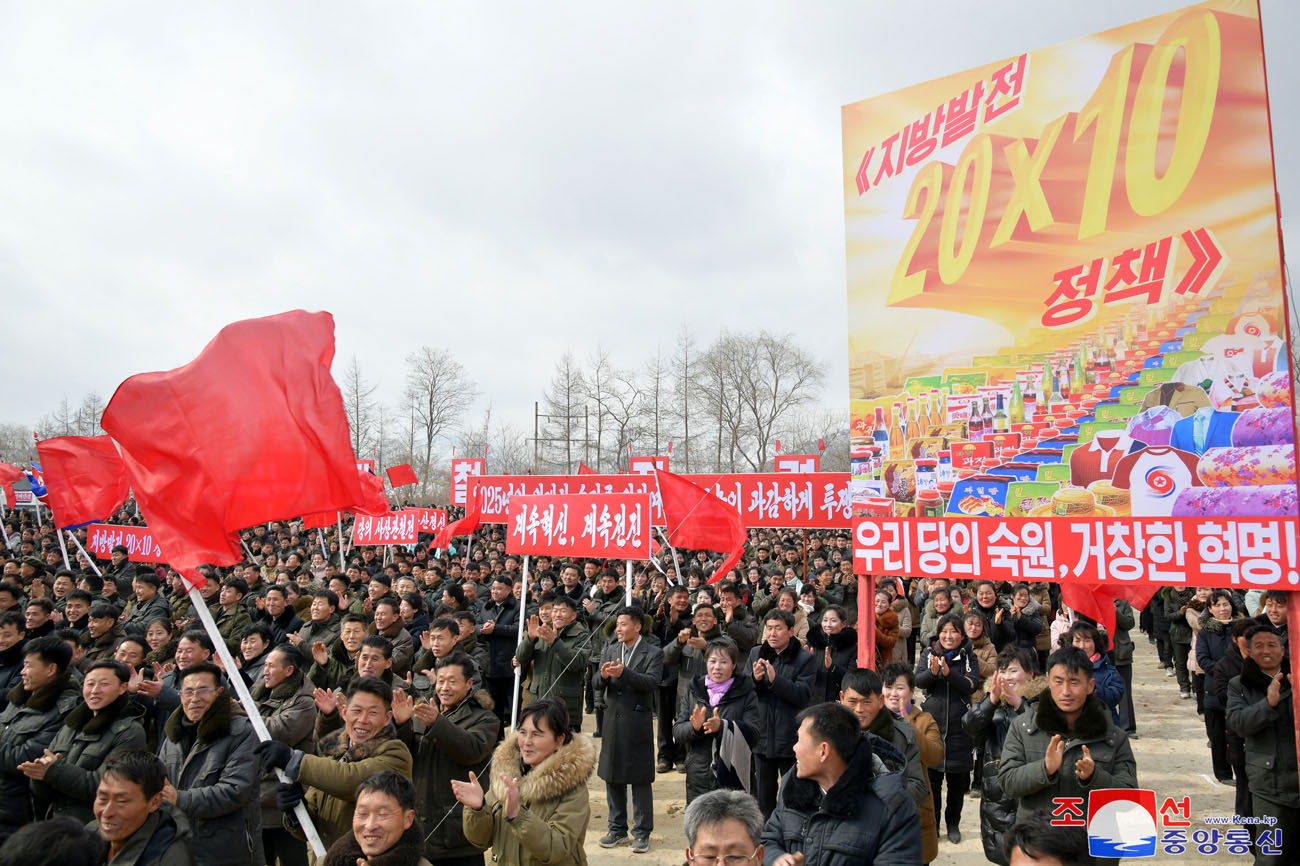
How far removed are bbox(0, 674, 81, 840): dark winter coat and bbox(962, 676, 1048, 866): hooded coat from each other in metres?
5.21

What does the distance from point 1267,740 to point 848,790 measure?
3.57 metres

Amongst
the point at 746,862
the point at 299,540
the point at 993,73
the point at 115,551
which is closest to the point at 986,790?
the point at 746,862

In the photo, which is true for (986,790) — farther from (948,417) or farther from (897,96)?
(897,96)

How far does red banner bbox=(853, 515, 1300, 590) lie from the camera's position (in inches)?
174

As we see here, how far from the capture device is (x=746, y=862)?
2.70 metres

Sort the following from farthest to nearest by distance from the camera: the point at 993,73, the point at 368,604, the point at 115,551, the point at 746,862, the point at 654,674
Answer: the point at 115,551, the point at 368,604, the point at 654,674, the point at 993,73, the point at 746,862

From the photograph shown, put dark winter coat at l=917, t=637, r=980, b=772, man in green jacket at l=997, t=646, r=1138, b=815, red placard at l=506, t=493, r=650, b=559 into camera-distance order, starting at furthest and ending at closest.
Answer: red placard at l=506, t=493, r=650, b=559 < dark winter coat at l=917, t=637, r=980, b=772 < man in green jacket at l=997, t=646, r=1138, b=815

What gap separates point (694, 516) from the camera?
9258mm

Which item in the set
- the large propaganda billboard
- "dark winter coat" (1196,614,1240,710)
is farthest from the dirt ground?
the large propaganda billboard

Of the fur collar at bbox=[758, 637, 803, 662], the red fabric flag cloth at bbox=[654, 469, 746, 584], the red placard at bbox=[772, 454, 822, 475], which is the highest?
the red placard at bbox=[772, 454, 822, 475]

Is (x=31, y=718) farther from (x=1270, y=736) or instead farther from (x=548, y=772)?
(x=1270, y=736)

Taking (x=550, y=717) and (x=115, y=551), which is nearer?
(x=550, y=717)

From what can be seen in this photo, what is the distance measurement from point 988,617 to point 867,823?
575 cm

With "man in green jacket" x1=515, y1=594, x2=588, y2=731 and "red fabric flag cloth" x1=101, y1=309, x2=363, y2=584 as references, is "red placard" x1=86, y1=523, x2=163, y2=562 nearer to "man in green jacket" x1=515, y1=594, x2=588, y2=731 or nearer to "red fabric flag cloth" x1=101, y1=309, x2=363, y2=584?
"man in green jacket" x1=515, y1=594, x2=588, y2=731
